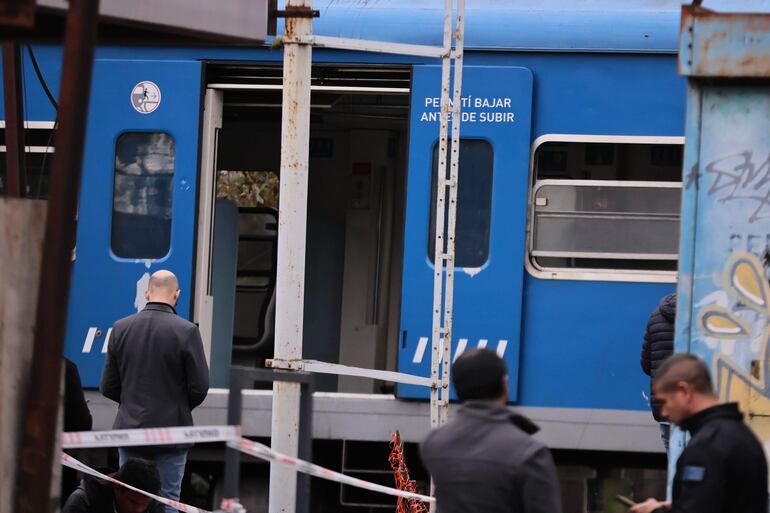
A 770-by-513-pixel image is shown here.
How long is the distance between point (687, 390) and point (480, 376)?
0.61 metres

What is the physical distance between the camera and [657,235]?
284 inches

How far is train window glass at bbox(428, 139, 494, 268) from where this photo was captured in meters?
7.27

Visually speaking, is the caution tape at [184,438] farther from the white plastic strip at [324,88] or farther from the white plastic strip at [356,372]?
the white plastic strip at [324,88]

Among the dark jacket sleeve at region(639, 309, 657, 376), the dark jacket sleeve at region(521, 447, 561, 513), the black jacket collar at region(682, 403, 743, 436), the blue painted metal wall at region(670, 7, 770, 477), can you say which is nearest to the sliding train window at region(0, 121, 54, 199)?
the dark jacket sleeve at region(639, 309, 657, 376)

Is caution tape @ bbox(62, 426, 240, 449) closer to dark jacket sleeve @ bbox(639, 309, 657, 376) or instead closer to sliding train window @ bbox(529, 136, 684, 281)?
dark jacket sleeve @ bbox(639, 309, 657, 376)

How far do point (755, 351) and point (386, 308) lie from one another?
15.3 feet

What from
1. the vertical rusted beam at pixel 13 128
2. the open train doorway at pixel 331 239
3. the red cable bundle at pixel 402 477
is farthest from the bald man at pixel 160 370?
the vertical rusted beam at pixel 13 128

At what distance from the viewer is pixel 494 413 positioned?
3.69 metres

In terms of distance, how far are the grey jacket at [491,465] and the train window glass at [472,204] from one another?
11.6 ft

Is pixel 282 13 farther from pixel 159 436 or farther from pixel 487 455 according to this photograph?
pixel 487 455

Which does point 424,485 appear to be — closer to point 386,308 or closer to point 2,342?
point 386,308

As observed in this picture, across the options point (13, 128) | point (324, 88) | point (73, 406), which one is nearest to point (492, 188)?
point (324, 88)

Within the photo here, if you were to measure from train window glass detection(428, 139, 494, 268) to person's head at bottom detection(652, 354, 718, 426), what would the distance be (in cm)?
349

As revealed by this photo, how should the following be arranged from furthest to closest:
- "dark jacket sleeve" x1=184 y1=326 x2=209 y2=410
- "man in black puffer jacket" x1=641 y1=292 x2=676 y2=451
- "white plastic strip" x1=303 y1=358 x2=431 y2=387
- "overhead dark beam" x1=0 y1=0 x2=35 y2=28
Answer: "dark jacket sleeve" x1=184 y1=326 x2=209 y2=410
"man in black puffer jacket" x1=641 y1=292 x2=676 y2=451
"white plastic strip" x1=303 y1=358 x2=431 y2=387
"overhead dark beam" x1=0 y1=0 x2=35 y2=28
